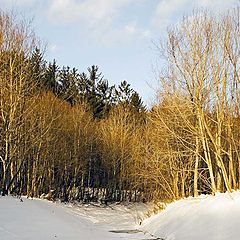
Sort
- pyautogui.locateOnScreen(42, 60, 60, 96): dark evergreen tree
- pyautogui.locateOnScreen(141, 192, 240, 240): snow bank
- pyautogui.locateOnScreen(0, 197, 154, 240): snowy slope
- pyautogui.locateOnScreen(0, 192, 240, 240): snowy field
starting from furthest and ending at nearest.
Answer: pyautogui.locateOnScreen(42, 60, 60, 96): dark evergreen tree < pyautogui.locateOnScreen(0, 197, 154, 240): snowy slope < pyautogui.locateOnScreen(0, 192, 240, 240): snowy field < pyautogui.locateOnScreen(141, 192, 240, 240): snow bank

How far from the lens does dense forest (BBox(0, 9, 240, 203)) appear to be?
1580 cm

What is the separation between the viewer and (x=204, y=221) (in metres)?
11.6

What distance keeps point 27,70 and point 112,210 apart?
1750 cm

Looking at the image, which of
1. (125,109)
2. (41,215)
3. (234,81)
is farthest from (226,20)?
(125,109)

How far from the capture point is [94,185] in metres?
39.7

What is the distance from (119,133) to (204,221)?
28.6m

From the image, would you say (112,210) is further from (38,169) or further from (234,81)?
(234,81)

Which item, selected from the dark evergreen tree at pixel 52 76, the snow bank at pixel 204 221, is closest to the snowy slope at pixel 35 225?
the snow bank at pixel 204 221

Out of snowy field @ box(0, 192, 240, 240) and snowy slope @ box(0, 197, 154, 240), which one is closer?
snowy field @ box(0, 192, 240, 240)

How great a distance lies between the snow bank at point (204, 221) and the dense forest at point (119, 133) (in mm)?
1404

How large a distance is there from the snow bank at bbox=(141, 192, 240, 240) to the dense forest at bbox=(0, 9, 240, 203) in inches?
55.3

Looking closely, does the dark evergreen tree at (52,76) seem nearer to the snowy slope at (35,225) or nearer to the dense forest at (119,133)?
the dense forest at (119,133)

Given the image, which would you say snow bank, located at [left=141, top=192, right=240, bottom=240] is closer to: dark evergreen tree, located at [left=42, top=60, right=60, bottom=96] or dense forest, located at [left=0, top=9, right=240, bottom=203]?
dense forest, located at [left=0, top=9, right=240, bottom=203]

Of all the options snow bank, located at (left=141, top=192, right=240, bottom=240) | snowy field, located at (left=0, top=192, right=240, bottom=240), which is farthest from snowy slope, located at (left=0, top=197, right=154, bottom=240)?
snow bank, located at (left=141, top=192, right=240, bottom=240)
